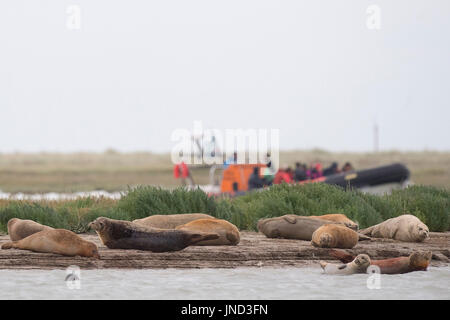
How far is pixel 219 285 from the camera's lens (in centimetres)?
1004

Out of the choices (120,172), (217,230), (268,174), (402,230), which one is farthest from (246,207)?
(120,172)

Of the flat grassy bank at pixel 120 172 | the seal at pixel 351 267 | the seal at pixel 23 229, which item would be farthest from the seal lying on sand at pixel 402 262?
the flat grassy bank at pixel 120 172

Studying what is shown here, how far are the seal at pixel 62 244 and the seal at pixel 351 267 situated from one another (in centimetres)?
276

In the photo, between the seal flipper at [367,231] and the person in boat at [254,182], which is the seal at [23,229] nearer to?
the seal flipper at [367,231]

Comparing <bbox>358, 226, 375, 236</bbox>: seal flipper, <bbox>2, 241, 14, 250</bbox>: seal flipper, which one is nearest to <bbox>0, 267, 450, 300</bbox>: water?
<bbox>2, 241, 14, 250</bbox>: seal flipper

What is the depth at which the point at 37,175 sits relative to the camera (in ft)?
162

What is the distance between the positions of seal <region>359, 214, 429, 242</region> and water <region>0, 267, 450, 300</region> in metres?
1.65

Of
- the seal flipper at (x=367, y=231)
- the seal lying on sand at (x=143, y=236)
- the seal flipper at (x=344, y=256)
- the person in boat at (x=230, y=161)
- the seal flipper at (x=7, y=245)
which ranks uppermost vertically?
the person in boat at (x=230, y=161)

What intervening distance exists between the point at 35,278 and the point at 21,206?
12.9 ft

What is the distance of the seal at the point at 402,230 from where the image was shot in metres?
12.7

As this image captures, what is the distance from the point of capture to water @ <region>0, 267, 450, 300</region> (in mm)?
9578

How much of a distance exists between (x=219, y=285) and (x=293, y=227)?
2.78 metres

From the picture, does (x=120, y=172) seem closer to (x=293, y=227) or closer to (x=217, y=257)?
(x=293, y=227)
